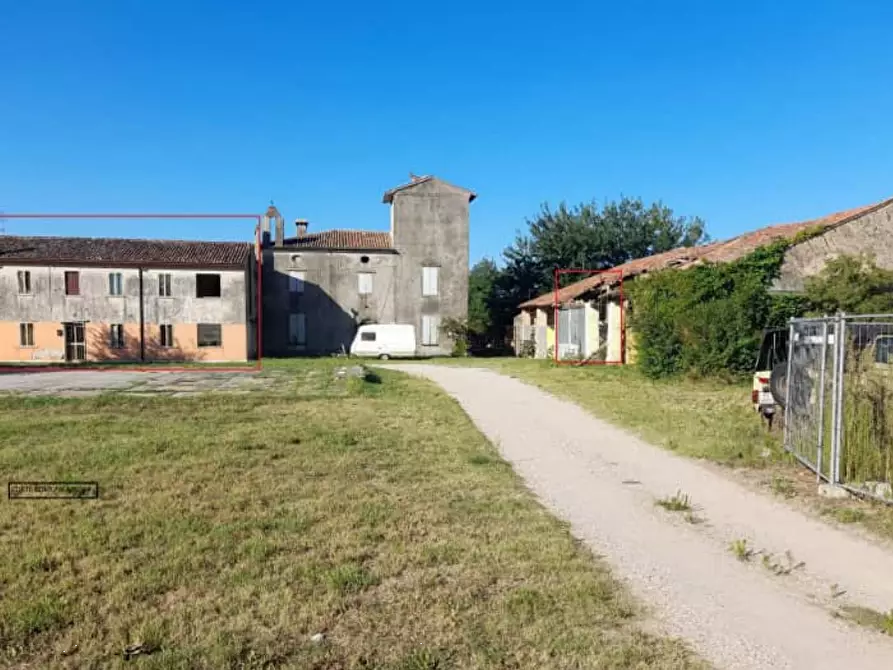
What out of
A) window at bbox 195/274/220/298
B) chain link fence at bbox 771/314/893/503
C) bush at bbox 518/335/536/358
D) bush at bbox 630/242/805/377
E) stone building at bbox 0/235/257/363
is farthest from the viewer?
bush at bbox 518/335/536/358

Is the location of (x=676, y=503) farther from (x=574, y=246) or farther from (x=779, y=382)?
(x=574, y=246)

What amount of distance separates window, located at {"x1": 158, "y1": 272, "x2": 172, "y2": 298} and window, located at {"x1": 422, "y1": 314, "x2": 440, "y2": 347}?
13.9m

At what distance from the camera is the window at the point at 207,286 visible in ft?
107

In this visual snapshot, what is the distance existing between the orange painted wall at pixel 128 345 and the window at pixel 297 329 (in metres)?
4.16

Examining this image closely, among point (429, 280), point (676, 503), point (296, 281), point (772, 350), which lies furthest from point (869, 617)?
point (296, 281)

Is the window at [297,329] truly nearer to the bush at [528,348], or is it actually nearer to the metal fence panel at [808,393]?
the bush at [528,348]

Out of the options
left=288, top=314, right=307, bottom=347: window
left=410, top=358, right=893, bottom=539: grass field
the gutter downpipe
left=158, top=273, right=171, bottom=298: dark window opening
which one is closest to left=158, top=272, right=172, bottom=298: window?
left=158, top=273, right=171, bottom=298: dark window opening

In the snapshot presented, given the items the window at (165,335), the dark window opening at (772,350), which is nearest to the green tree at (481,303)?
the window at (165,335)

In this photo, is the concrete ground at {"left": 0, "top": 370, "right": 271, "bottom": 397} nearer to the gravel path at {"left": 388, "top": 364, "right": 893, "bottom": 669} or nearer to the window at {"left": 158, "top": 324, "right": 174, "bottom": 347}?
the gravel path at {"left": 388, "top": 364, "right": 893, "bottom": 669}

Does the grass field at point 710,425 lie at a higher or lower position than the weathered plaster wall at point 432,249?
lower

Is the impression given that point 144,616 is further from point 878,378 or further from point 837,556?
point 878,378

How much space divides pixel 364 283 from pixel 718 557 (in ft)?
111

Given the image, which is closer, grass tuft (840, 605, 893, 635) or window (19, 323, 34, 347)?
grass tuft (840, 605, 893, 635)

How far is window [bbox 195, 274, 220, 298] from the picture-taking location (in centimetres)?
3269
